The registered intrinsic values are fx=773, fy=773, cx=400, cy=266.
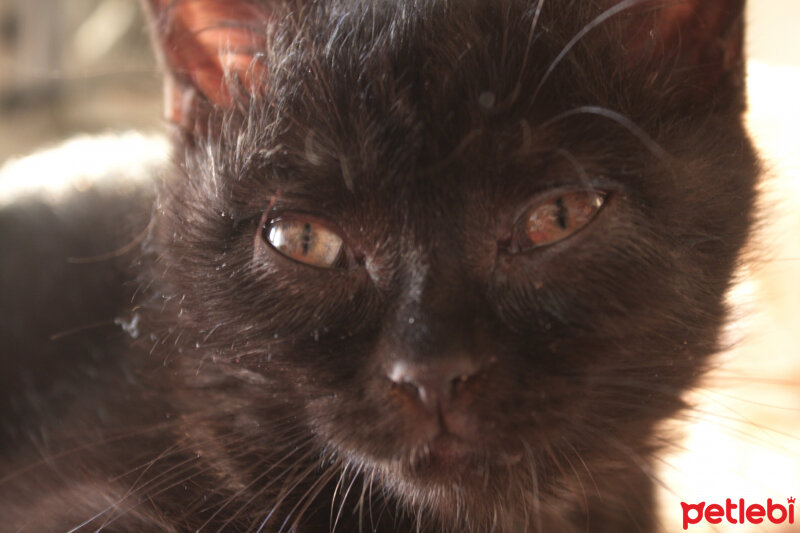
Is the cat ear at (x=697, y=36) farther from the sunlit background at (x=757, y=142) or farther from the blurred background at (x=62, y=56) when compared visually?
the blurred background at (x=62, y=56)

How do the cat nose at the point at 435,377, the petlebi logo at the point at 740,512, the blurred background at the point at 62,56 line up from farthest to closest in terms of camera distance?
the blurred background at the point at 62,56 → the petlebi logo at the point at 740,512 → the cat nose at the point at 435,377

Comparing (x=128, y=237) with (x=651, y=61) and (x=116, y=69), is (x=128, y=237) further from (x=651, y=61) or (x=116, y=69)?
(x=651, y=61)

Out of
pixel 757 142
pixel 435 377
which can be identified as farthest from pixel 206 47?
pixel 757 142

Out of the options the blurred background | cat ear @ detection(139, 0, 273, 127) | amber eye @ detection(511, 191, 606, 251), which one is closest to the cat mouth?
amber eye @ detection(511, 191, 606, 251)

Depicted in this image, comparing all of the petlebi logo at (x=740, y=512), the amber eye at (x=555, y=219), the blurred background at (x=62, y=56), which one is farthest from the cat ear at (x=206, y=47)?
the blurred background at (x=62, y=56)

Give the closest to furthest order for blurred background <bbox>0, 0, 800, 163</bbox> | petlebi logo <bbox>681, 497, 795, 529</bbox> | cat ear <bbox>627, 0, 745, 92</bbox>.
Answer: cat ear <bbox>627, 0, 745, 92</bbox>
petlebi logo <bbox>681, 497, 795, 529</bbox>
blurred background <bbox>0, 0, 800, 163</bbox>

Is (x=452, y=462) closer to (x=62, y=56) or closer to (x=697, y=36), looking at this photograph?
(x=697, y=36)

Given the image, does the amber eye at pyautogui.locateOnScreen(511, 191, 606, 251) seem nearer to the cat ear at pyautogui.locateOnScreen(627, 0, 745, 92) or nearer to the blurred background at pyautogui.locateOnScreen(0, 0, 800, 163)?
the cat ear at pyautogui.locateOnScreen(627, 0, 745, 92)
